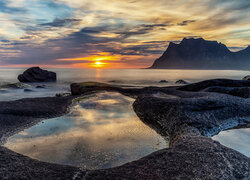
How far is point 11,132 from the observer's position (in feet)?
37.3

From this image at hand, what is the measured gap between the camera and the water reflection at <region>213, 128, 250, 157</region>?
349 inches

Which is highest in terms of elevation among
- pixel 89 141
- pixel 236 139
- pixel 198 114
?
pixel 198 114

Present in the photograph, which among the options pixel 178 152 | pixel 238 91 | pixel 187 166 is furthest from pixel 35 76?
pixel 187 166

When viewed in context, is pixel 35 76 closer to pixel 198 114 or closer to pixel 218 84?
pixel 218 84

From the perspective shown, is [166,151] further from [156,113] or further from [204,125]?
[156,113]

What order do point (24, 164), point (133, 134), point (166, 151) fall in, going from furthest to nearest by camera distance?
point (133, 134) < point (166, 151) < point (24, 164)

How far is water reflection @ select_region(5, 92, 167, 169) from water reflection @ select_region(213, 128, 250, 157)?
Answer: 321 centimetres

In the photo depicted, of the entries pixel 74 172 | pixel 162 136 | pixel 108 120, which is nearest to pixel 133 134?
pixel 162 136

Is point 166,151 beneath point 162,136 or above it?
above

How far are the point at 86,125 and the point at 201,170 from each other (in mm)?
8425

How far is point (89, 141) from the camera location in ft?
32.7

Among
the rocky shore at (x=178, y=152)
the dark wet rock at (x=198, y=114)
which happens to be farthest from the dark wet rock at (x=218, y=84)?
the rocky shore at (x=178, y=152)

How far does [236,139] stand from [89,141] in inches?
318

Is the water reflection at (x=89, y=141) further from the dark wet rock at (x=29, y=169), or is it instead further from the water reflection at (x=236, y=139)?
the water reflection at (x=236, y=139)
